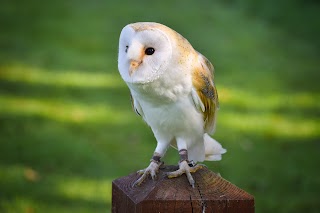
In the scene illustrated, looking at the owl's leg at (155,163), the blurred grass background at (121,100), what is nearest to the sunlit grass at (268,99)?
the blurred grass background at (121,100)

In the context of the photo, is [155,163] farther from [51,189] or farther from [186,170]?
[51,189]

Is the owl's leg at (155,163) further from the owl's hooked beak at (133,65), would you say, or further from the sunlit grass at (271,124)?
the sunlit grass at (271,124)

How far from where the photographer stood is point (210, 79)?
9.77 ft

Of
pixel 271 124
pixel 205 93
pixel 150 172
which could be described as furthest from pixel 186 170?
pixel 271 124

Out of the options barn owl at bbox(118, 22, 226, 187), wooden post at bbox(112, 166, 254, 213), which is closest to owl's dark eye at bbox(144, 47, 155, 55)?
barn owl at bbox(118, 22, 226, 187)

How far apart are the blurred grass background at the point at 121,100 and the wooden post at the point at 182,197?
9.56ft

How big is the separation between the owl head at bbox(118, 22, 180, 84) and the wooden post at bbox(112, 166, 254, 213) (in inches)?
16.2

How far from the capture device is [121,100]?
7500 millimetres

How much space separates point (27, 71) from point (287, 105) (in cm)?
317

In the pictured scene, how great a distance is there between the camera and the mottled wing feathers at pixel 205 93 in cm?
289

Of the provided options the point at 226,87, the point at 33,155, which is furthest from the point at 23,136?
the point at 226,87

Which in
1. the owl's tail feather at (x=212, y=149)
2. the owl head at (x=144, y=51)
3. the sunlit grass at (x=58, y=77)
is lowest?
the owl's tail feather at (x=212, y=149)

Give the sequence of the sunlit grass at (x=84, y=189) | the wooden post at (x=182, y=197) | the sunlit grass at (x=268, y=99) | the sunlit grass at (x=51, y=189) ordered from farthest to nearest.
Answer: the sunlit grass at (x=268, y=99), the sunlit grass at (x=84, y=189), the sunlit grass at (x=51, y=189), the wooden post at (x=182, y=197)

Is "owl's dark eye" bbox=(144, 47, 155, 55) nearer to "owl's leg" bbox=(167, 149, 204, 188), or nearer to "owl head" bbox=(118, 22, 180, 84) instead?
"owl head" bbox=(118, 22, 180, 84)
